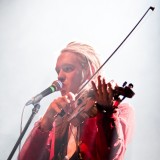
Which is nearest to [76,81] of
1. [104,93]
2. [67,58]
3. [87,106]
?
[67,58]

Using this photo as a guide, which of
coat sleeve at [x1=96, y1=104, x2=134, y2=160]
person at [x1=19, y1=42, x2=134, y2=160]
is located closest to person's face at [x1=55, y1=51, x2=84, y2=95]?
person at [x1=19, y1=42, x2=134, y2=160]

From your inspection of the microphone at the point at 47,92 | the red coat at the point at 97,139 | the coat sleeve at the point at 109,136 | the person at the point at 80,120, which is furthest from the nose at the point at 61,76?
the coat sleeve at the point at 109,136

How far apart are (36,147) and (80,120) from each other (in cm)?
42

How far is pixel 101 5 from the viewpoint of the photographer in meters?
2.60

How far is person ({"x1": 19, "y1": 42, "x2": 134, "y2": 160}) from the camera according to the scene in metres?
1.37

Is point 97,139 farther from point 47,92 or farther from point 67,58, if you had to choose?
point 67,58

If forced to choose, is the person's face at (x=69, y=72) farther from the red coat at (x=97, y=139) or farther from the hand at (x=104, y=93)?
the hand at (x=104, y=93)

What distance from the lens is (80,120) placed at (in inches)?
69.8

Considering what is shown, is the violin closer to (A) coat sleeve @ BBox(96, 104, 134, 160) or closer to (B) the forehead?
(A) coat sleeve @ BBox(96, 104, 134, 160)

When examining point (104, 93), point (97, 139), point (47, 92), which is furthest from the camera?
point (47, 92)

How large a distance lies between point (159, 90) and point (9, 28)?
4.91ft

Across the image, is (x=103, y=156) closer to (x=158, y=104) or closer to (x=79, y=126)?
(x=79, y=126)

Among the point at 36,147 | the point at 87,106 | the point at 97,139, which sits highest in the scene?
the point at 87,106

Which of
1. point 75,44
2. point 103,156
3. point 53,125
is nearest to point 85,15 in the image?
point 75,44
